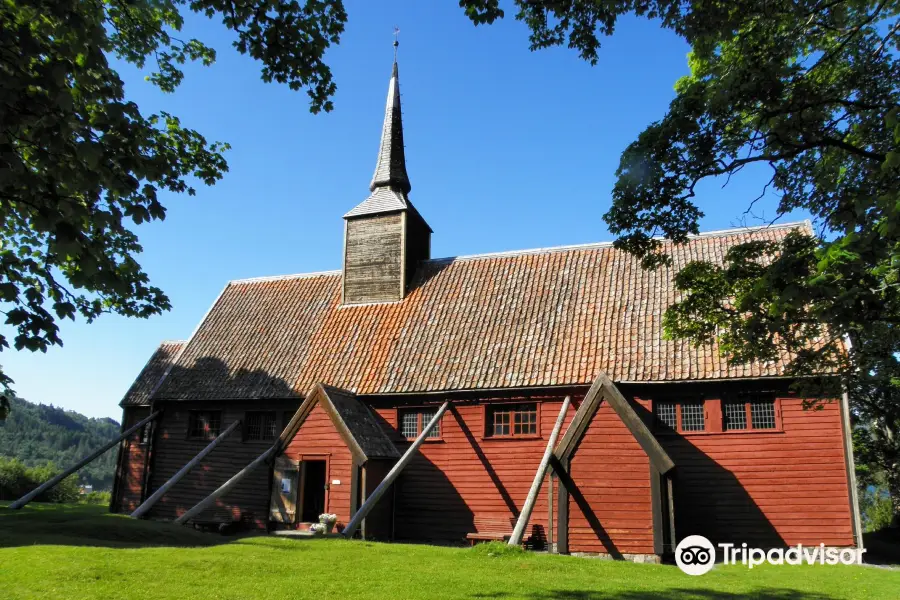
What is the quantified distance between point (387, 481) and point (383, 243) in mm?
11149

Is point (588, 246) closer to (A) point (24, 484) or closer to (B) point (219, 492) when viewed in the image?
(B) point (219, 492)

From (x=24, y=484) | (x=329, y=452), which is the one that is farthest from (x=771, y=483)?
(x=24, y=484)

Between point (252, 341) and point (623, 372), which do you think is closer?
point (623, 372)

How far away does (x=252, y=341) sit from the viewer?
26.0 meters

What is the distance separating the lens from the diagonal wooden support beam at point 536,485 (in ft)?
51.2

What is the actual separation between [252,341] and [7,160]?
21.0 m

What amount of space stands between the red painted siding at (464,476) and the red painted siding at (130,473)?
10865mm

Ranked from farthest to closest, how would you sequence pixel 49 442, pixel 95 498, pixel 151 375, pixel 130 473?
1. pixel 49 442
2. pixel 95 498
3. pixel 151 375
4. pixel 130 473

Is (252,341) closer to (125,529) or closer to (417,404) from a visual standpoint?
(417,404)

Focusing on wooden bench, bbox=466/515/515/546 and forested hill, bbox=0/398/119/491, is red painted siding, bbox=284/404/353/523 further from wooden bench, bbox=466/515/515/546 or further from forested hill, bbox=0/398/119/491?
forested hill, bbox=0/398/119/491

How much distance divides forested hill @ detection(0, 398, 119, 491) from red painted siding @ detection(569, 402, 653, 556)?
138790 millimetres

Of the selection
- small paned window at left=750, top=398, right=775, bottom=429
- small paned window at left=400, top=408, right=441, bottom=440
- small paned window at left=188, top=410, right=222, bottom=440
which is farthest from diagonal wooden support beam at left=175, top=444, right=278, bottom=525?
small paned window at left=750, top=398, right=775, bottom=429

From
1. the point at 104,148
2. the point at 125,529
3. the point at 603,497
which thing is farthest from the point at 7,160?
the point at 603,497

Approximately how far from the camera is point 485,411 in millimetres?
20750
